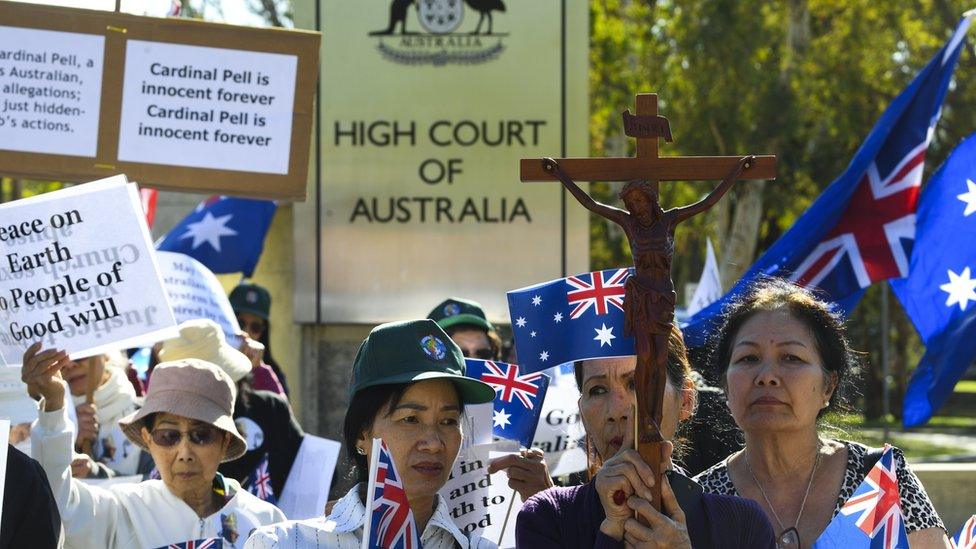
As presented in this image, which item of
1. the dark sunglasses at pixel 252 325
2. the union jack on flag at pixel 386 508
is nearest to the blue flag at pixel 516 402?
the union jack on flag at pixel 386 508

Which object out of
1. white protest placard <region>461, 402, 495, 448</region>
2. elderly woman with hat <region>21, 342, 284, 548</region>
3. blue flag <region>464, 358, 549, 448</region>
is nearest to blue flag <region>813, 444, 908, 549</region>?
white protest placard <region>461, 402, 495, 448</region>

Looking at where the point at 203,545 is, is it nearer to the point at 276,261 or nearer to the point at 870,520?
the point at 870,520

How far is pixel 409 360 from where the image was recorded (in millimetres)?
3953

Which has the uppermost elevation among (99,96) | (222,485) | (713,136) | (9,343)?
(713,136)

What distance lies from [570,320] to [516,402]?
2.67ft

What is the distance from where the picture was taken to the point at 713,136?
79.2ft

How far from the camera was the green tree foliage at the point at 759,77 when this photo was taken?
23141mm

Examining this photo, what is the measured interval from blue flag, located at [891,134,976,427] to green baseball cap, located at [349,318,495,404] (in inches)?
123

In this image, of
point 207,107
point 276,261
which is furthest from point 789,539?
point 276,261

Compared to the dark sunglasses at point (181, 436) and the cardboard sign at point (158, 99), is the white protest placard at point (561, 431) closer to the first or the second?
the dark sunglasses at point (181, 436)

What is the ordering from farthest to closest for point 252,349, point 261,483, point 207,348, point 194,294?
point 194,294 < point 252,349 < point 207,348 < point 261,483

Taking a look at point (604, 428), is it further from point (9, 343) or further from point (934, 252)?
point (934, 252)

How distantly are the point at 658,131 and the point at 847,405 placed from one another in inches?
67.9

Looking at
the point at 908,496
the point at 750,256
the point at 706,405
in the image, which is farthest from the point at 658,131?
the point at 750,256
